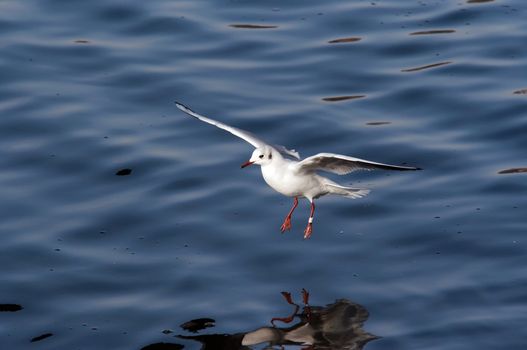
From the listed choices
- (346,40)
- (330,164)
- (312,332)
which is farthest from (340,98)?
(312,332)

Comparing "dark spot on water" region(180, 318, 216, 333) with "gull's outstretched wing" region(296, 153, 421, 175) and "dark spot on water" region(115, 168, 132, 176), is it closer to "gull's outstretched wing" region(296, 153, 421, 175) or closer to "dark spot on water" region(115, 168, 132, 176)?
"gull's outstretched wing" region(296, 153, 421, 175)

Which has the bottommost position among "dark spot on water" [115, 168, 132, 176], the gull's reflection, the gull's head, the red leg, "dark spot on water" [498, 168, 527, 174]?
the gull's reflection

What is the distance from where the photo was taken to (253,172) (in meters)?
18.4

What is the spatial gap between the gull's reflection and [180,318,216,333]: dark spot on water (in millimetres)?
28

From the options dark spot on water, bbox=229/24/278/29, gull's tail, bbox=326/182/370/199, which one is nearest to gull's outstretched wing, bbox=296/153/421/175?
gull's tail, bbox=326/182/370/199

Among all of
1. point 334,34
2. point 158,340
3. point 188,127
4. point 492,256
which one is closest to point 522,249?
point 492,256

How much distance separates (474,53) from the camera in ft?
73.8

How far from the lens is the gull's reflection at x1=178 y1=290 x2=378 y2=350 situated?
13.8 meters

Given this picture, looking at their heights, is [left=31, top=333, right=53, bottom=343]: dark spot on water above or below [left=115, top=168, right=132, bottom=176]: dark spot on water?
below

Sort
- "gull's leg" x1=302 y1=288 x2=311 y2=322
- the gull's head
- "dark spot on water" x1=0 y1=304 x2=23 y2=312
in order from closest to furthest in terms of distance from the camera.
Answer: "gull's leg" x1=302 y1=288 x2=311 y2=322 → "dark spot on water" x1=0 y1=304 x2=23 y2=312 → the gull's head

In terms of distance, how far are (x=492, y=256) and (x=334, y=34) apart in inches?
340

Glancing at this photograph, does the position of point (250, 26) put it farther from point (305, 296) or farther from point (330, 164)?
point (305, 296)

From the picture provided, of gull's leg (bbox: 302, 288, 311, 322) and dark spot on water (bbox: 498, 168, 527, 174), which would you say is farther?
dark spot on water (bbox: 498, 168, 527, 174)

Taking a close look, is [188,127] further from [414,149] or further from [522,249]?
[522,249]
